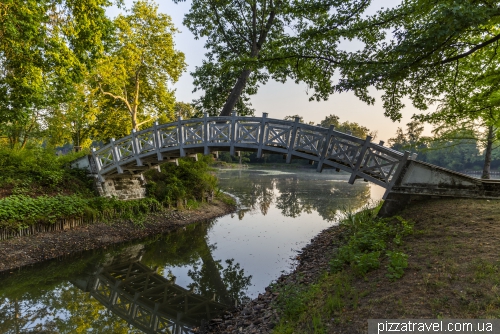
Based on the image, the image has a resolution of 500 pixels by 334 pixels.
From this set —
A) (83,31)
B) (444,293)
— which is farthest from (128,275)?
(83,31)

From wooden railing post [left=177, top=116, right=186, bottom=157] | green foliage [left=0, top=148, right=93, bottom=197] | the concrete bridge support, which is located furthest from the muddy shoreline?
green foliage [left=0, top=148, right=93, bottom=197]

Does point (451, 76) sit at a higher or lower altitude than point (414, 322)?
higher

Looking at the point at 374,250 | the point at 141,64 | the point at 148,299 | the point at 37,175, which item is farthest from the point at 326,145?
the point at 141,64

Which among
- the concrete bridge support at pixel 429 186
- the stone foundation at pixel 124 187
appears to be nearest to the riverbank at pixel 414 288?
the concrete bridge support at pixel 429 186

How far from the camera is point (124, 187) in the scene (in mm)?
14406

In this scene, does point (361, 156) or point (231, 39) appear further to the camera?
point (231, 39)

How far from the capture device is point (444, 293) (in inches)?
164

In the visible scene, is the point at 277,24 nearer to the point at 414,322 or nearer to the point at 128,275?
the point at 128,275

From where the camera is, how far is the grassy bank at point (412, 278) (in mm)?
4000

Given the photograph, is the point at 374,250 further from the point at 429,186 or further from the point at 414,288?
the point at 429,186

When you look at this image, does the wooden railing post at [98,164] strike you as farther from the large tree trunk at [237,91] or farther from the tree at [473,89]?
the tree at [473,89]

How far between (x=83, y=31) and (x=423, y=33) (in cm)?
1198

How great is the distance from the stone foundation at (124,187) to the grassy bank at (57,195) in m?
0.38

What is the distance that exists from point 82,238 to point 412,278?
11.0m
